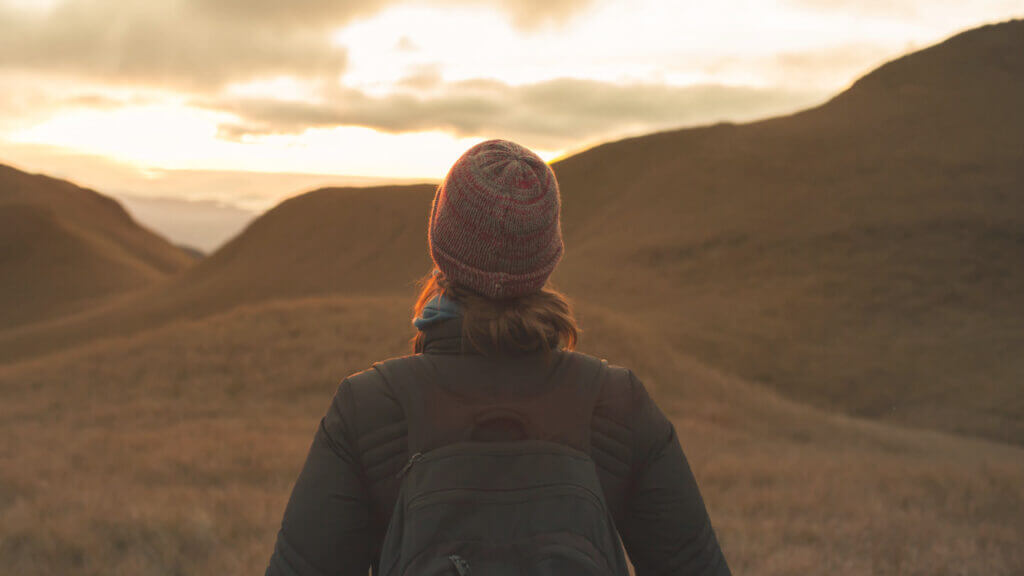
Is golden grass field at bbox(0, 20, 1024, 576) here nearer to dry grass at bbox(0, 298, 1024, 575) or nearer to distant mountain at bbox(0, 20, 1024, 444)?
dry grass at bbox(0, 298, 1024, 575)

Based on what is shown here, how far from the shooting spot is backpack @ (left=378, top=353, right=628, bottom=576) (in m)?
1.62

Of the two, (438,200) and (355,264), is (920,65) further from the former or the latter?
(438,200)

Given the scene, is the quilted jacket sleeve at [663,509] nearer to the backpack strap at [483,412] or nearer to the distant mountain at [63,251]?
the backpack strap at [483,412]

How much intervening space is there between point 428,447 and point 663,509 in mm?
682

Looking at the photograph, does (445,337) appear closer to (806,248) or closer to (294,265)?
(806,248)

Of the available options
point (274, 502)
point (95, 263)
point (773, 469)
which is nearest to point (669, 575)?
point (274, 502)

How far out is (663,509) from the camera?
1.97 metres

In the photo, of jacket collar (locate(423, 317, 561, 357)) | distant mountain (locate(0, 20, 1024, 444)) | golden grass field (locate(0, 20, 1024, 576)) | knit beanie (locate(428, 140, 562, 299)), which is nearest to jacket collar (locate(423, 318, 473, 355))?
jacket collar (locate(423, 317, 561, 357))

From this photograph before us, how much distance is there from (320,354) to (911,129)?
1891 inches

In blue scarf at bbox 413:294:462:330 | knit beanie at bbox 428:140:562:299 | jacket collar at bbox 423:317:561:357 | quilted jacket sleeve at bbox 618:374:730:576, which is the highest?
knit beanie at bbox 428:140:562:299

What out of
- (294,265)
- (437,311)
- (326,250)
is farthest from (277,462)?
(326,250)

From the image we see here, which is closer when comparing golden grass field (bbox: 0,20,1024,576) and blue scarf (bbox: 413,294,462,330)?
blue scarf (bbox: 413,294,462,330)

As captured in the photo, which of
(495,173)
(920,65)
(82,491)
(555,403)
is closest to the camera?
(555,403)

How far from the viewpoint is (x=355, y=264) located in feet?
192
